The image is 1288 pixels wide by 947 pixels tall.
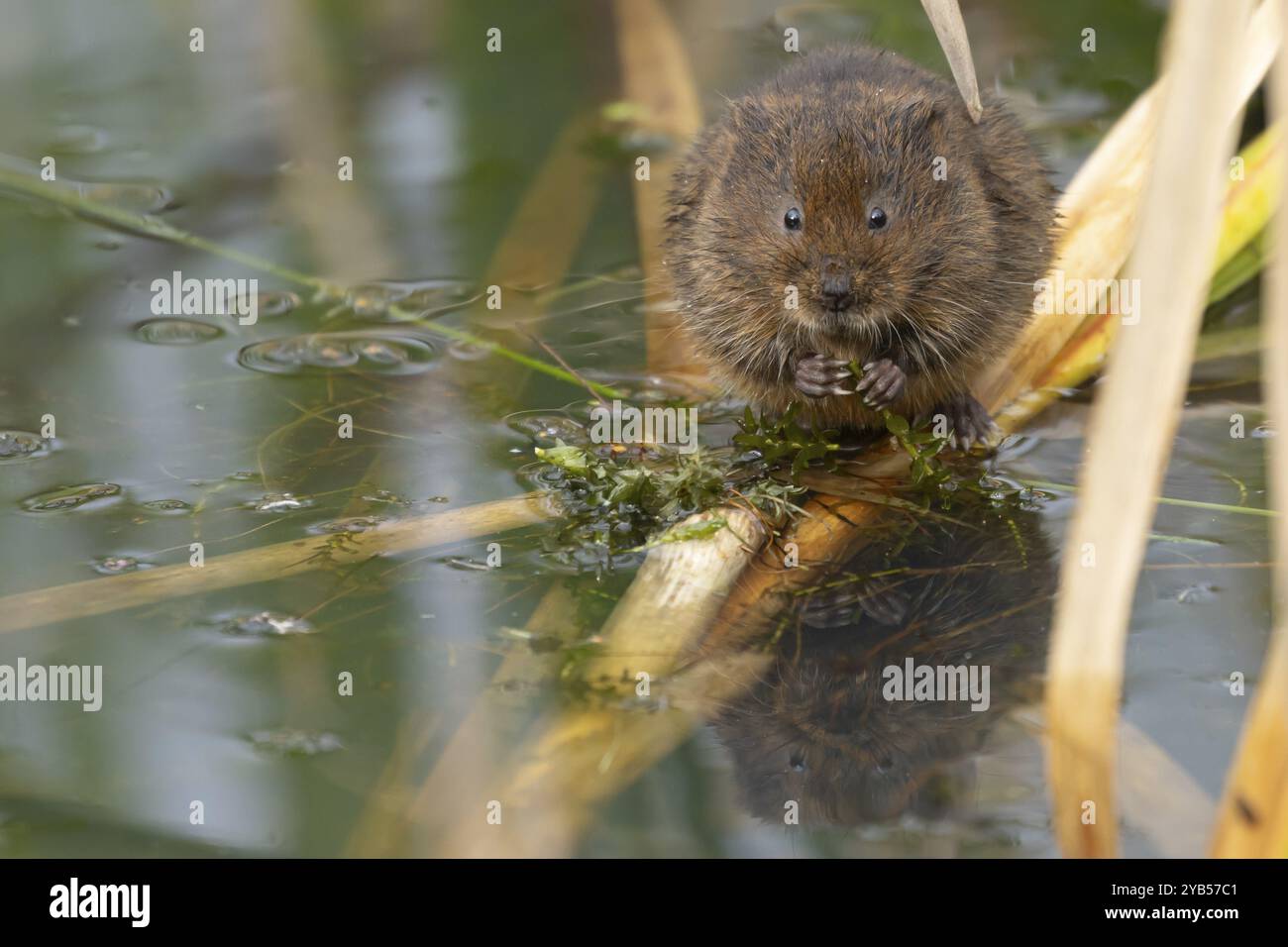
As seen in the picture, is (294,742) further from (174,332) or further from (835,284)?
(174,332)

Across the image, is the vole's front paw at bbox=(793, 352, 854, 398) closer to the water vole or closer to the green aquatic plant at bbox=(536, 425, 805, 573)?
the water vole

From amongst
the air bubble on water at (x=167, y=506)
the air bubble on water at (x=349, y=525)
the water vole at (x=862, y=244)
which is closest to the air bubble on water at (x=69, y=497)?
the air bubble on water at (x=167, y=506)

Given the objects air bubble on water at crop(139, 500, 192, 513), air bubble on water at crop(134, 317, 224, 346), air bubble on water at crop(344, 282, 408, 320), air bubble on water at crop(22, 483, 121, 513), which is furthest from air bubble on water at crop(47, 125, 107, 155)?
air bubble on water at crop(139, 500, 192, 513)

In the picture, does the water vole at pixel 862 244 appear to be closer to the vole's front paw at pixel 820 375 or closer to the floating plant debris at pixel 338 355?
the vole's front paw at pixel 820 375

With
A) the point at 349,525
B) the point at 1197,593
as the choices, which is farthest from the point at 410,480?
the point at 1197,593
